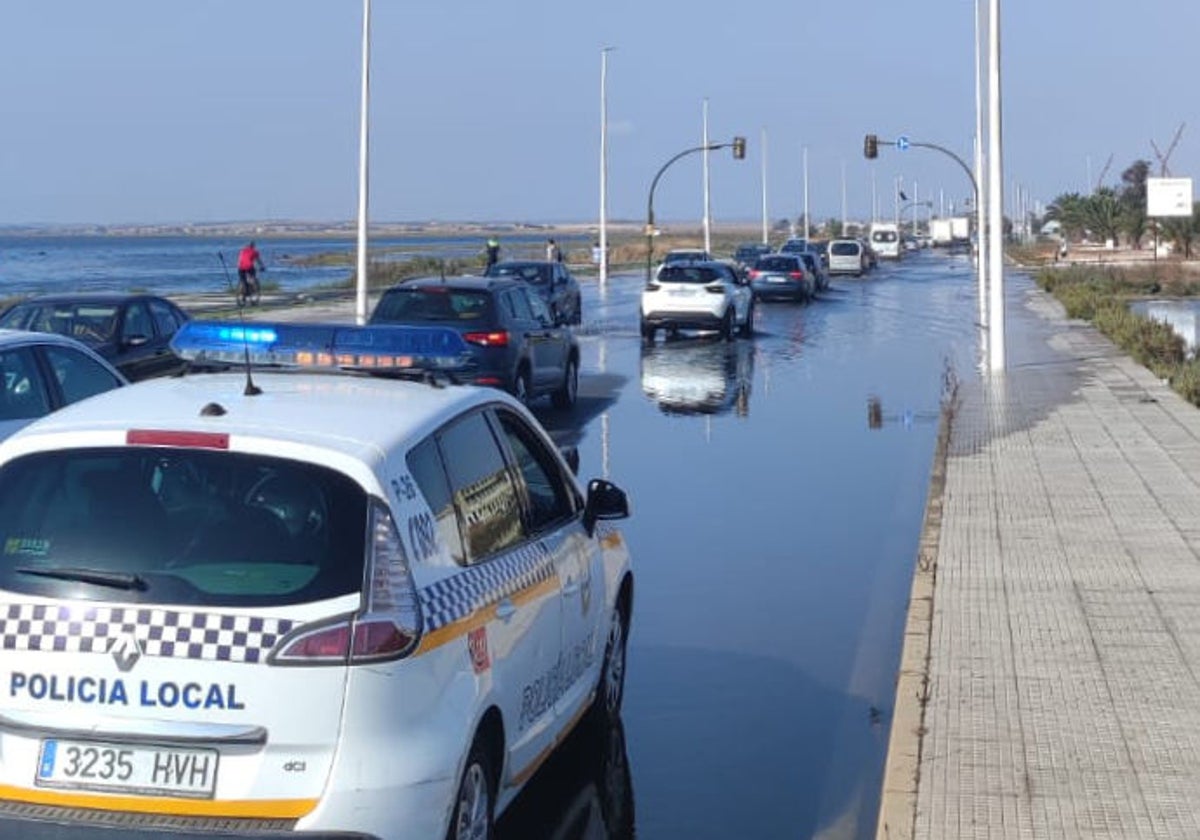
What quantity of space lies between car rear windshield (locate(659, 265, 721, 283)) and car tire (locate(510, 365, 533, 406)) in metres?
15.4

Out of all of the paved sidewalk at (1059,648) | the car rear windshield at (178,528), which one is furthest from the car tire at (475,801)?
the paved sidewalk at (1059,648)

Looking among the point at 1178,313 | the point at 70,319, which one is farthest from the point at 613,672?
the point at 1178,313

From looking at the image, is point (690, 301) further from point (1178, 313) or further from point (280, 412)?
point (280, 412)

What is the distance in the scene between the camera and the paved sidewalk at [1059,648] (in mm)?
6805

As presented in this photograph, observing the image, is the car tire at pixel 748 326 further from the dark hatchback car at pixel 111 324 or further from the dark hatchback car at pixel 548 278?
the dark hatchback car at pixel 111 324

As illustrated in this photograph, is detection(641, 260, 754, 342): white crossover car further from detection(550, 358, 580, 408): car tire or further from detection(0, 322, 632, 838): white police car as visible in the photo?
detection(0, 322, 632, 838): white police car

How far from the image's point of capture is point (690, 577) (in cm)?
1199

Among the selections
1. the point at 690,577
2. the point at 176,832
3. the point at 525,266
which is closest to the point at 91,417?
the point at 176,832

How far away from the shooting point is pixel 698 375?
94.0 feet

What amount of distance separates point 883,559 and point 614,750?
5.05m

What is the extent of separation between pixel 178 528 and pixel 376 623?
2.31 ft

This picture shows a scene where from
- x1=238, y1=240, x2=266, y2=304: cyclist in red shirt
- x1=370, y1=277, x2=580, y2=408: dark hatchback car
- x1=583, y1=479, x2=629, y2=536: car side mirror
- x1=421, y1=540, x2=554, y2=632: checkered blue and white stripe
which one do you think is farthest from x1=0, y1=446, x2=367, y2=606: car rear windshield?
x1=238, y1=240, x2=266, y2=304: cyclist in red shirt

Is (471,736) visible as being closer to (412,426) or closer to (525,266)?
(412,426)

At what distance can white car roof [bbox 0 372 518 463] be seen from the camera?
567cm
